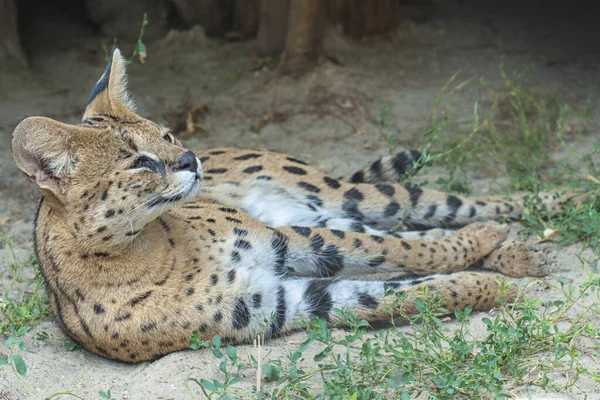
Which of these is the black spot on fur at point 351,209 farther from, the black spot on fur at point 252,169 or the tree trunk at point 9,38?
the tree trunk at point 9,38

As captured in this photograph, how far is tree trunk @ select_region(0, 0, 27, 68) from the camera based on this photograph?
8.09m

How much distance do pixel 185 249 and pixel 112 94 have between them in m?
0.97

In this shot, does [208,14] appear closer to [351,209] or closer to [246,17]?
[246,17]

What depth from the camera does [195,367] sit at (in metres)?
3.98

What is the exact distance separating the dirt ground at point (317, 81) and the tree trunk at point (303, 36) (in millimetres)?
146

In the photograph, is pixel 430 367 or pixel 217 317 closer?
pixel 430 367

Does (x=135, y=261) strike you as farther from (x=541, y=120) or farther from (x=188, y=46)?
(x=188, y=46)

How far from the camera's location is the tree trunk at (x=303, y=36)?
7621mm

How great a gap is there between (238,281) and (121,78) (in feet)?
4.48

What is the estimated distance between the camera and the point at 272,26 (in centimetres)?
822

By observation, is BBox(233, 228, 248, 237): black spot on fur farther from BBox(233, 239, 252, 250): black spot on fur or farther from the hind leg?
the hind leg

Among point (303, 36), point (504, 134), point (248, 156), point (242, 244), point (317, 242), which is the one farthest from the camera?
point (303, 36)

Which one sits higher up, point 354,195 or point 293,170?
point 293,170

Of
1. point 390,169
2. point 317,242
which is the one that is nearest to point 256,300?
point 317,242
